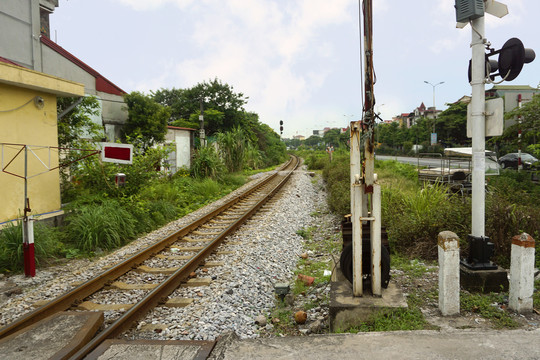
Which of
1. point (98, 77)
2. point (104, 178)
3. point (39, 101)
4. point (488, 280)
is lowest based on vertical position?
point (488, 280)

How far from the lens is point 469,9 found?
4.37 metres

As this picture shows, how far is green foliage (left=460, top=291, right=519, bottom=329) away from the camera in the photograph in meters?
3.61

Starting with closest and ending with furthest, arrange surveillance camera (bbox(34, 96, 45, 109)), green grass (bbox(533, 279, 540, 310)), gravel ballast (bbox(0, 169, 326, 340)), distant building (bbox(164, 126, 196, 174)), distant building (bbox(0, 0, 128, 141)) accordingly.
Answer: gravel ballast (bbox(0, 169, 326, 340)) < green grass (bbox(533, 279, 540, 310)) < surveillance camera (bbox(34, 96, 45, 109)) < distant building (bbox(0, 0, 128, 141)) < distant building (bbox(164, 126, 196, 174))

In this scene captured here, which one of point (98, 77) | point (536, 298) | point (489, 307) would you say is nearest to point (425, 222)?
point (536, 298)

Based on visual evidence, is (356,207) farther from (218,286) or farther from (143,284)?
(143,284)

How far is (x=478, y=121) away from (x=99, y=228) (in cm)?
690

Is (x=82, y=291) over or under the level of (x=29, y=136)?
under

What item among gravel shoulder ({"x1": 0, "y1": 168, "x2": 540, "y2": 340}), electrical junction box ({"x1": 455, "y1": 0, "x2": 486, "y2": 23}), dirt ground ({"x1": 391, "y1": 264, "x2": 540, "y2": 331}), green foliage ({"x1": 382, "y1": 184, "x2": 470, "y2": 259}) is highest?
electrical junction box ({"x1": 455, "y1": 0, "x2": 486, "y2": 23})

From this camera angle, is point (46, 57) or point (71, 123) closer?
point (71, 123)

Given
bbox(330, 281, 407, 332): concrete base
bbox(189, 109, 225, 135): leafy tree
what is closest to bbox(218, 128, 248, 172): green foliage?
bbox(189, 109, 225, 135): leafy tree

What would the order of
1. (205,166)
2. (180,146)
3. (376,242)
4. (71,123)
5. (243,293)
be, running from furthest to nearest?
1. (180,146)
2. (205,166)
3. (71,123)
4. (243,293)
5. (376,242)

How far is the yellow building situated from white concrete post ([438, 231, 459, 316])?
6.35m

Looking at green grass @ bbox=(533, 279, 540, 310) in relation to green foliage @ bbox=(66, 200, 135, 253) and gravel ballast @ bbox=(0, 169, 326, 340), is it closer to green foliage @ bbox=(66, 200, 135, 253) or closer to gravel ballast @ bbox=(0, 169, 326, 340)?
gravel ballast @ bbox=(0, 169, 326, 340)

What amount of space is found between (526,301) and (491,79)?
8.65 feet
